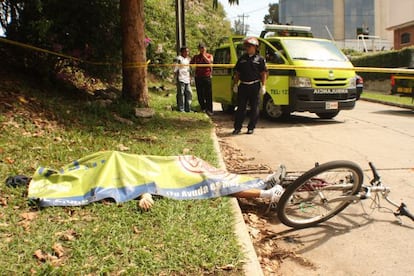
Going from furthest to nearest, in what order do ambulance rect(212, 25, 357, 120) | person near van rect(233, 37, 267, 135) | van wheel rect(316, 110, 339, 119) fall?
van wheel rect(316, 110, 339, 119)
ambulance rect(212, 25, 357, 120)
person near van rect(233, 37, 267, 135)

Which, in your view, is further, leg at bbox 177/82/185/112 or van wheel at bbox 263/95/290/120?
leg at bbox 177/82/185/112

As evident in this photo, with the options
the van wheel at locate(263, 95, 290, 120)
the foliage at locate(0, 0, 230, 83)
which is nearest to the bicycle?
the foliage at locate(0, 0, 230, 83)

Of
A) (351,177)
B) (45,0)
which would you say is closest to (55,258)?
(351,177)

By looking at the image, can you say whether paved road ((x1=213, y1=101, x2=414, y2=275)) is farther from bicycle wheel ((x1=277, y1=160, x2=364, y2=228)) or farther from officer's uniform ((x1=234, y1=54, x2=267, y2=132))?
officer's uniform ((x1=234, y1=54, x2=267, y2=132))

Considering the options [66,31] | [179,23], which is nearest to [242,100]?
[66,31]

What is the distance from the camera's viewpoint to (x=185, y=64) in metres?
11.0

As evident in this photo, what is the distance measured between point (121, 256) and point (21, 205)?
1257 mm

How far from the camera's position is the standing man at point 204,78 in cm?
1125

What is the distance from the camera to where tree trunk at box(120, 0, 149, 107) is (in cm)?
902

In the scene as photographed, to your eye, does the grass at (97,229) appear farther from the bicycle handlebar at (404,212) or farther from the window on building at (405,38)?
the window on building at (405,38)

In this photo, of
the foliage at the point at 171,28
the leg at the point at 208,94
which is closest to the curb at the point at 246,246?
the leg at the point at 208,94

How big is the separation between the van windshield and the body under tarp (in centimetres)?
649

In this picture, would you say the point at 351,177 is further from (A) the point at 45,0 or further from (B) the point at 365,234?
(A) the point at 45,0

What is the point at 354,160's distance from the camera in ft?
20.9
